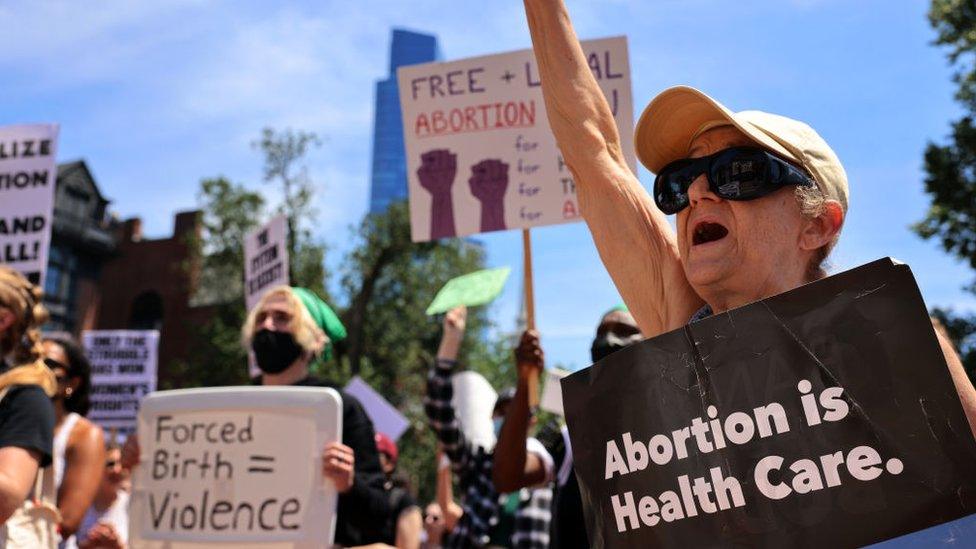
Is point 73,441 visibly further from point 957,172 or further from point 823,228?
point 957,172

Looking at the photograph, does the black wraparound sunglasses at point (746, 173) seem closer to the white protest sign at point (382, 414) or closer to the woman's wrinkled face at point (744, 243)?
the woman's wrinkled face at point (744, 243)

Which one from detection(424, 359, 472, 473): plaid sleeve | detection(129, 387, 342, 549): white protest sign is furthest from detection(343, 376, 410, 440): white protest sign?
detection(129, 387, 342, 549): white protest sign

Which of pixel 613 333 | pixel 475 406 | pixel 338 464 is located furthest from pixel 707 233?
pixel 475 406

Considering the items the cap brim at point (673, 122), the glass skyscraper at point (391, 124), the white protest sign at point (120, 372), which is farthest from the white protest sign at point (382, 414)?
the glass skyscraper at point (391, 124)

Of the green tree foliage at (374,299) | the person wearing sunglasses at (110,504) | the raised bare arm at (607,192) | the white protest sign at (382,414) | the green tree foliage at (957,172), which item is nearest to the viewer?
the raised bare arm at (607,192)

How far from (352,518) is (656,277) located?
6.58 feet

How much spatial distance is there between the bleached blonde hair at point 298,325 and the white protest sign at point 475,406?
2468mm

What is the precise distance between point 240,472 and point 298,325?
2.84ft

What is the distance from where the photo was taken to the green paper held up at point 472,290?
532 centimetres

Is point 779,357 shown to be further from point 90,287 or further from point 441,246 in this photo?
point 90,287

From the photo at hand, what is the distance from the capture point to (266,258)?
741 cm

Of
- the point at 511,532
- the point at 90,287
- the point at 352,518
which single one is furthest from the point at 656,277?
the point at 90,287

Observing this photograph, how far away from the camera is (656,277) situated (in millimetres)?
2125

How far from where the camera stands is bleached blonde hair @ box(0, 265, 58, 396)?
3299 millimetres
